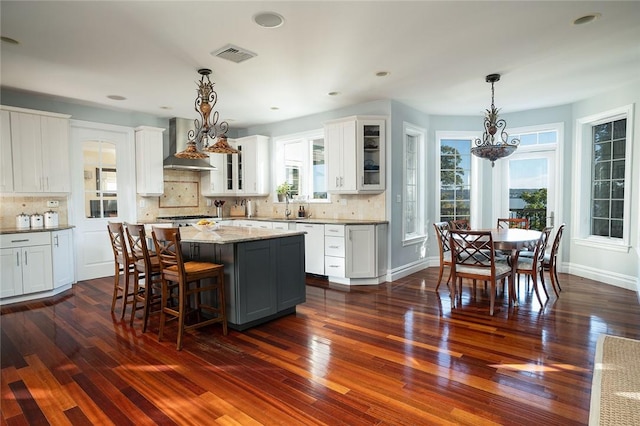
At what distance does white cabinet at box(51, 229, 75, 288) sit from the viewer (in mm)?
4652

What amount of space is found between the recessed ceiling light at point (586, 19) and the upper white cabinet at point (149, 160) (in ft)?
18.9

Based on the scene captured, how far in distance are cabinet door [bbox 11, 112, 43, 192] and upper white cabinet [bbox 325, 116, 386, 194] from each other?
4.08 m

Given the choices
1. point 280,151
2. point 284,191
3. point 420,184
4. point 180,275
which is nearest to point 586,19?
point 420,184

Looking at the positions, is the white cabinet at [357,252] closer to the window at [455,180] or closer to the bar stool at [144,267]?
the window at [455,180]

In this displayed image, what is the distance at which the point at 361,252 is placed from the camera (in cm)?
515

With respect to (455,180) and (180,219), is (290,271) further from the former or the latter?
(455,180)

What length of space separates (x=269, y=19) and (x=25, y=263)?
4164 mm

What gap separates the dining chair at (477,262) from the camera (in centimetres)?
381

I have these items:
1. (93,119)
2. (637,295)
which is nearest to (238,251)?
(93,119)

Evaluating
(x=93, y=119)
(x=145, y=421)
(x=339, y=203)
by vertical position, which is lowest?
(x=145, y=421)

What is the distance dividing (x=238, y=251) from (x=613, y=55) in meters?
4.29

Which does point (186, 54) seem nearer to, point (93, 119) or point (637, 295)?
point (93, 119)

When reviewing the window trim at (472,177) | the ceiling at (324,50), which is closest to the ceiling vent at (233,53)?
the ceiling at (324,50)

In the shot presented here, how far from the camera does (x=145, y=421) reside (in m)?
2.02
